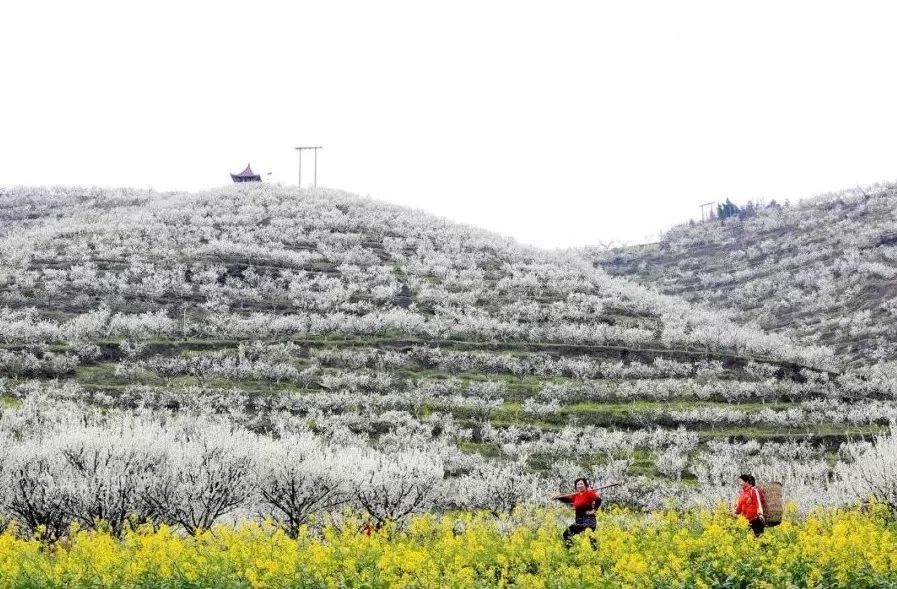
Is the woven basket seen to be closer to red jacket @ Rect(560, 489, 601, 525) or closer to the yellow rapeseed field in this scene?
the yellow rapeseed field

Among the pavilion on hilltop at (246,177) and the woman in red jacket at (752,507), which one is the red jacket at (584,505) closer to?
the woman in red jacket at (752,507)

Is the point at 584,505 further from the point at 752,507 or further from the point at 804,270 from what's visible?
the point at 804,270

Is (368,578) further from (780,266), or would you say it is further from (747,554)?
(780,266)

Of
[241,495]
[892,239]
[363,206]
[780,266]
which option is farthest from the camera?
[363,206]

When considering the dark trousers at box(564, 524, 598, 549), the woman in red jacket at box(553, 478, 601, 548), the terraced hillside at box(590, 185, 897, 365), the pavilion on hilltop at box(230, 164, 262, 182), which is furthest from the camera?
the pavilion on hilltop at box(230, 164, 262, 182)

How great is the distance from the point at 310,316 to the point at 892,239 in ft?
320

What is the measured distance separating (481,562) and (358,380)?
75195mm

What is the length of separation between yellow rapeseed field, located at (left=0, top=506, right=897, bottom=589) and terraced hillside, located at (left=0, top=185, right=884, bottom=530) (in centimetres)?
2574

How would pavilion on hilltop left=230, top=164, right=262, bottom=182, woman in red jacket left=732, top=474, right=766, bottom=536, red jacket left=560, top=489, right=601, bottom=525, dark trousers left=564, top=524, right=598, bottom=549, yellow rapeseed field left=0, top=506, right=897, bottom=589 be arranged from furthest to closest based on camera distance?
pavilion on hilltop left=230, top=164, right=262, bottom=182 → red jacket left=560, top=489, right=601, bottom=525 → dark trousers left=564, top=524, right=598, bottom=549 → woman in red jacket left=732, top=474, right=766, bottom=536 → yellow rapeseed field left=0, top=506, right=897, bottom=589

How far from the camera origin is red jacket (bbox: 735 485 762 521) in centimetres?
2245

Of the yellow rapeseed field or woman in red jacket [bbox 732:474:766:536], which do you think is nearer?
the yellow rapeseed field

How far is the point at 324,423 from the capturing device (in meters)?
81.3

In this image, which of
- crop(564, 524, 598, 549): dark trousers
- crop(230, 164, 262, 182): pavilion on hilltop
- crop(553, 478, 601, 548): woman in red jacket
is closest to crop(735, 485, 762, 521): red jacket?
crop(553, 478, 601, 548): woman in red jacket

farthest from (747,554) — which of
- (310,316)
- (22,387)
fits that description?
(310,316)
